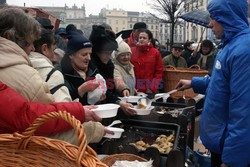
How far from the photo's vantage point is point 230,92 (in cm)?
188

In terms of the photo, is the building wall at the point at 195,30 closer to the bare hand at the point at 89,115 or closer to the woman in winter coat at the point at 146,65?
the woman in winter coat at the point at 146,65

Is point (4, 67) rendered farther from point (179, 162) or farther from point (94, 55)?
point (94, 55)

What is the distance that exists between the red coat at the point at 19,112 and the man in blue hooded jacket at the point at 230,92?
3.68 ft

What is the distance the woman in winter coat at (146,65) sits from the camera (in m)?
4.18

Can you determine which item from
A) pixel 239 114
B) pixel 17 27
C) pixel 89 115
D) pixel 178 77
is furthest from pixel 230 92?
pixel 178 77

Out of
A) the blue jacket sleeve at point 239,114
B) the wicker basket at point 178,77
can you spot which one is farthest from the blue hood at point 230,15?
the wicker basket at point 178,77

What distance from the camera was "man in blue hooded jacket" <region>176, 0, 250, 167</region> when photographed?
1780 millimetres

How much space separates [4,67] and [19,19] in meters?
0.33

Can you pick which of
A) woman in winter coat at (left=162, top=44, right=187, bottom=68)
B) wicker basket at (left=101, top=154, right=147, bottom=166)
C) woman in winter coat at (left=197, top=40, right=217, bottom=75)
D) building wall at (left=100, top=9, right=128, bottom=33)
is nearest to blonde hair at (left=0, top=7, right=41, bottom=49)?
wicker basket at (left=101, top=154, right=147, bottom=166)

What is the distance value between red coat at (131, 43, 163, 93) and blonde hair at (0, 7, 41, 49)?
2.76 metres

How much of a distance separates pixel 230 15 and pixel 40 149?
1531 mm

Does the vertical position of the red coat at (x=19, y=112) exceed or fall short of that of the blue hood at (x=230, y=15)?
it falls short

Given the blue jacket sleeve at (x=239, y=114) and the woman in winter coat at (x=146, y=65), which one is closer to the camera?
the blue jacket sleeve at (x=239, y=114)

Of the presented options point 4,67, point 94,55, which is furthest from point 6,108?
point 94,55
